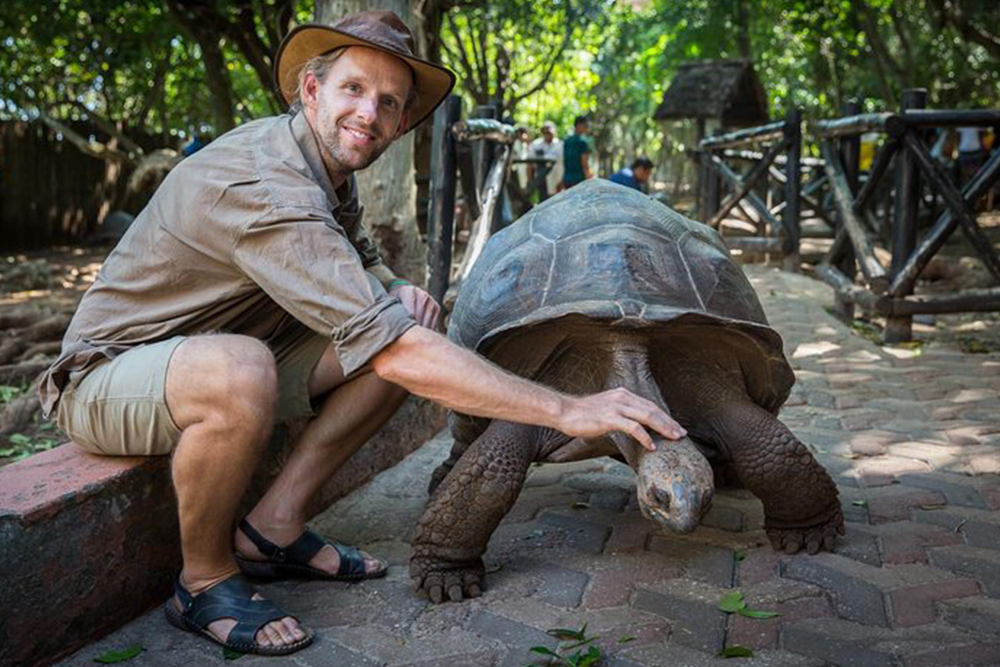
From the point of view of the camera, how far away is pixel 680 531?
1.97 meters

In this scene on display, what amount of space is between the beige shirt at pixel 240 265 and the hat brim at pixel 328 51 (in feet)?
0.59

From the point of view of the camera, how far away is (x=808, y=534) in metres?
2.53

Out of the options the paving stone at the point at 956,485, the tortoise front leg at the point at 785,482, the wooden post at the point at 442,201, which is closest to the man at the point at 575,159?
the wooden post at the point at 442,201

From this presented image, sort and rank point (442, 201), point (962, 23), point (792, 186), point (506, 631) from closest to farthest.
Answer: point (506, 631) < point (442, 201) < point (792, 186) < point (962, 23)

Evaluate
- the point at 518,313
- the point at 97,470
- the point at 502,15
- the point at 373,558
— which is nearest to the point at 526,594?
the point at 373,558

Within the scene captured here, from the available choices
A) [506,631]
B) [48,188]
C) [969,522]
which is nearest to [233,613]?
[506,631]

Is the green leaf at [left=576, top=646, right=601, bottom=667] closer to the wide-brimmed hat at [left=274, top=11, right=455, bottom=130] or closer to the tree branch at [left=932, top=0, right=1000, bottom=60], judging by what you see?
the wide-brimmed hat at [left=274, top=11, right=455, bottom=130]

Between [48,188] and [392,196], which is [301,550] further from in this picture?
[48,188]

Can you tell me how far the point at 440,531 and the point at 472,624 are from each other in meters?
0.25

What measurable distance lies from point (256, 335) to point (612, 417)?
3.34ft

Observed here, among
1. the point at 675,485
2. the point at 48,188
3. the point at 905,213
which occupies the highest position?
the point at 48,188

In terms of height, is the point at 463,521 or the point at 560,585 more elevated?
the point at 463,521

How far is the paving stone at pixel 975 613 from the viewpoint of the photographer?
2061 millimetres

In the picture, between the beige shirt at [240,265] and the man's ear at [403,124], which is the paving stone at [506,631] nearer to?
the beige shirt at [240,265]
